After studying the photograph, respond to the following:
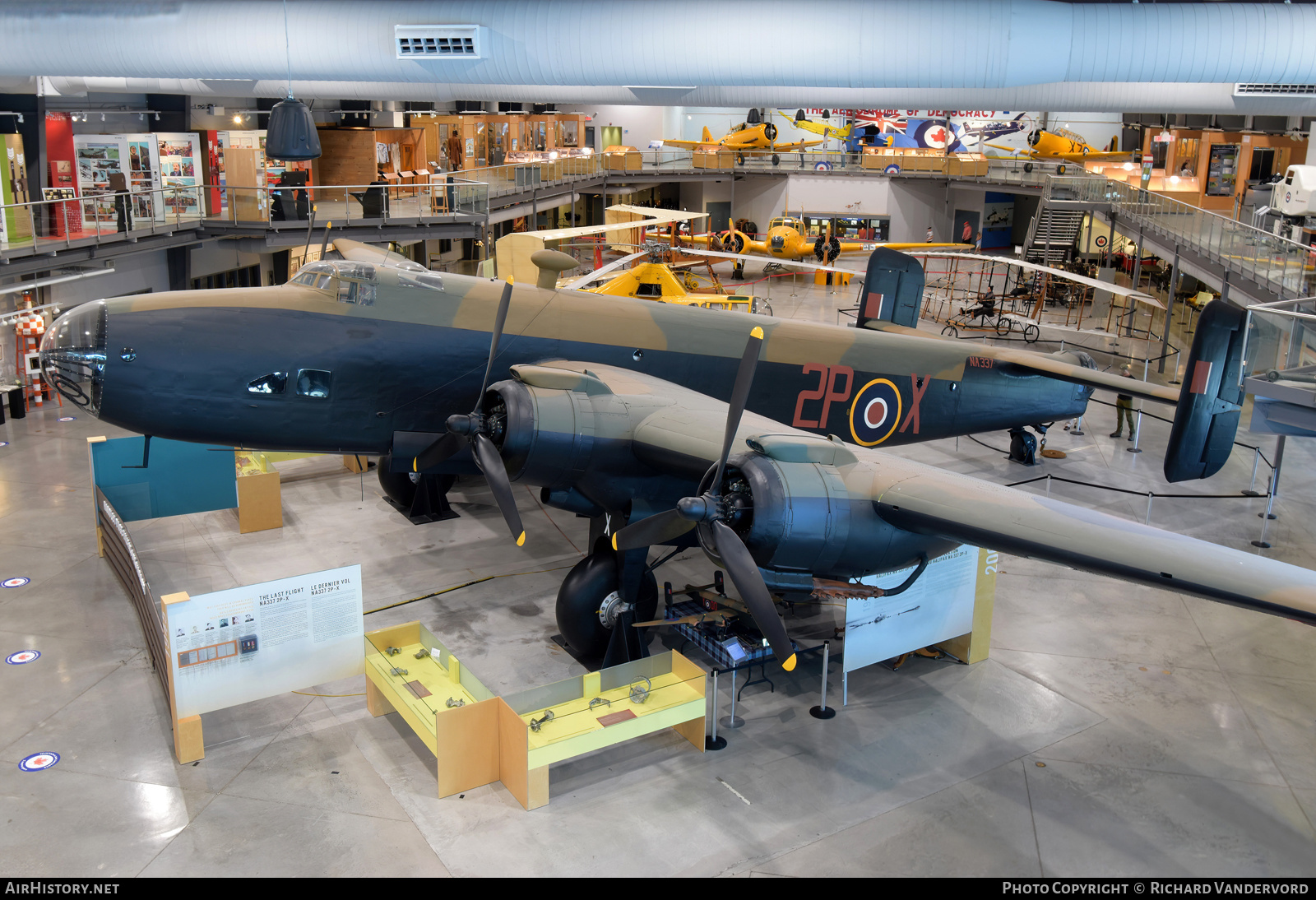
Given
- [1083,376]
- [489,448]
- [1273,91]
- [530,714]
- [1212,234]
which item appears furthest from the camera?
[1212,234]

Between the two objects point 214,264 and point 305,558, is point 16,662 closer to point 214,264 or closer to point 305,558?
point 305,558

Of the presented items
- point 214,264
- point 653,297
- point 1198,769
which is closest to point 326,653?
point 1198,769

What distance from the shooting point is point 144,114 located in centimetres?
2788

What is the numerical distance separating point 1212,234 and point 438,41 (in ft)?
64.9

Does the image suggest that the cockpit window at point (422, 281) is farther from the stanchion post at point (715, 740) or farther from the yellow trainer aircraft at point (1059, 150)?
the yellow trainer aircraft at point (1059, 150)

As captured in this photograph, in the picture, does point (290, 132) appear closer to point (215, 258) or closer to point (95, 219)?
point (95, 219)

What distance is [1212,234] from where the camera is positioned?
2438 centimetres

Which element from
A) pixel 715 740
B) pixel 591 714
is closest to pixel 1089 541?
pixel 715 740

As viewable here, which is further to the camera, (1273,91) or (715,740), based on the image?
(1273,91)

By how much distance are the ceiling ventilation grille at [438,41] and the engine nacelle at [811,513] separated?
6.37m

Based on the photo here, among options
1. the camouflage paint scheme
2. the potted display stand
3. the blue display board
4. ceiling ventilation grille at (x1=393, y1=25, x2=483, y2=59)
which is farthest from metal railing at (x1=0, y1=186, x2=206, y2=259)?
the potted display stand

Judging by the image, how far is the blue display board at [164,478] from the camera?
16078 mm

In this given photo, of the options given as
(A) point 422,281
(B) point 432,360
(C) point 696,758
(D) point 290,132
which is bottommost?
(C) point 696,758

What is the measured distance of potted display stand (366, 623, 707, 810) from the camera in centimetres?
1012
